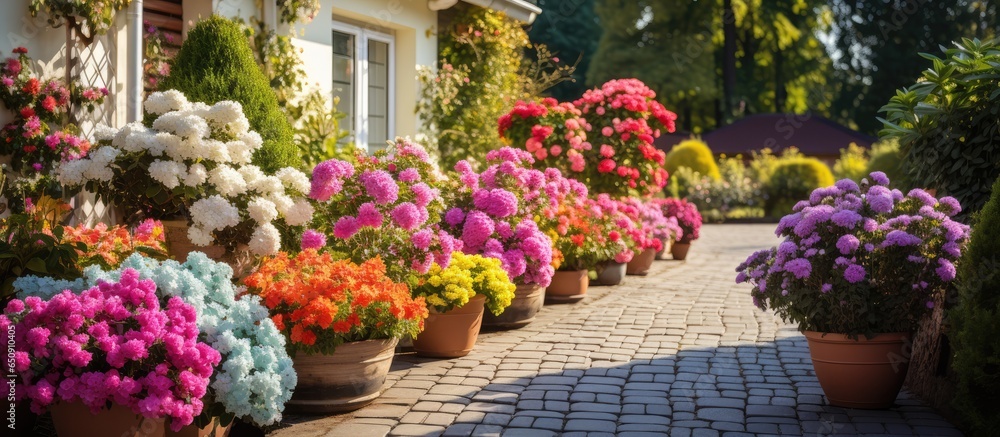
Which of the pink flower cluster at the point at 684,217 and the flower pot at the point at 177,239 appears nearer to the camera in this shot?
the flower pot at the point at 177,239

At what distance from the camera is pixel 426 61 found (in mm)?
12297

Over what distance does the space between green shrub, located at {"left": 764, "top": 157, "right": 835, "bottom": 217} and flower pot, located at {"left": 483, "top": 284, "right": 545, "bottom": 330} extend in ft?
61.2

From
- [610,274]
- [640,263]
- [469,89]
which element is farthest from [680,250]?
[469,89]

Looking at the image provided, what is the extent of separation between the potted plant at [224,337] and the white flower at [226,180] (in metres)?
0.96

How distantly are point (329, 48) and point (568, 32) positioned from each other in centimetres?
3807

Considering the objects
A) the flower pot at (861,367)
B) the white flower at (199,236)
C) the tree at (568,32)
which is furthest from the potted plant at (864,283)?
the tree at (568,32)

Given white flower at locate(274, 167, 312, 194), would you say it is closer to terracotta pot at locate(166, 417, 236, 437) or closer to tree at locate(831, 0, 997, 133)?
terracotta pot at locate(166, 417, 236, 437)

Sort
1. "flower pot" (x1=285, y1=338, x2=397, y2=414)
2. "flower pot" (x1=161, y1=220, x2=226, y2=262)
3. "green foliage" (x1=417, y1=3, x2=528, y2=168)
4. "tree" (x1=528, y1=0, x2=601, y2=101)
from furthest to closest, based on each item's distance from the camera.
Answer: "tree" (x1=528, y1=0, x2=601, y2=101) → "green foliage" (x1=417, y1=3, x2=528, y2=168) → "flower pot" (x1=161, y1=220, x2=226, y2=262) → "flower pot" (x1=285, y1=338, x2=397, y2=414)

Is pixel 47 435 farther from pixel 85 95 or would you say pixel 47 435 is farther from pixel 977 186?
pixel 977 186

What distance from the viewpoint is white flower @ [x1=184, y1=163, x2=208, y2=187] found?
564 centimetres

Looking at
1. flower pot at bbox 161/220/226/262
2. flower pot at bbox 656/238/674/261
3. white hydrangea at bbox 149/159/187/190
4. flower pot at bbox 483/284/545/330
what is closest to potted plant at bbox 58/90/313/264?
white hydrangea at bbox 149/159/187/190

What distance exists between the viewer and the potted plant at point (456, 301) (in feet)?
22.4

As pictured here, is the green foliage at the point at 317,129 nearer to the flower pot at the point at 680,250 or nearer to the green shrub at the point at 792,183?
the flower pot at the point at 680,250

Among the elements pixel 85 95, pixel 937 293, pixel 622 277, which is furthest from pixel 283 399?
pixel 622 277
